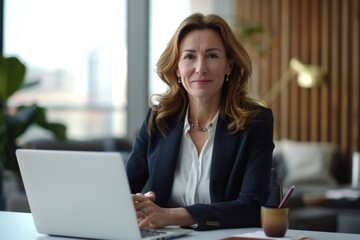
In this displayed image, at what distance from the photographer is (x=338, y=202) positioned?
6664 mm

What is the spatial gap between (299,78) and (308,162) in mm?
1080

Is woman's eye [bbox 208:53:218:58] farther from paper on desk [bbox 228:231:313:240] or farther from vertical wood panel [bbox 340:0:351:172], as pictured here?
vertical wood panel [bbox 340:0:351:172]

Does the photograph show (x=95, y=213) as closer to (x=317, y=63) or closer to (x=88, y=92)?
(x=88, y=92)

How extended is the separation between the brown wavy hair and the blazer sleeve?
0.07m

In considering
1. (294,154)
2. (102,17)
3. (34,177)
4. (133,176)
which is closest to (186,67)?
(133,176)

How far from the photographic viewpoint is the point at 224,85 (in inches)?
121

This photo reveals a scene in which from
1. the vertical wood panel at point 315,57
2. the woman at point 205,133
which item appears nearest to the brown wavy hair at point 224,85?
the woman at point 205,133

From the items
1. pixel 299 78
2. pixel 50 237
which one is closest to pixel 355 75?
pixel 299 78

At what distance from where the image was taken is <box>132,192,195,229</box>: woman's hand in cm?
246

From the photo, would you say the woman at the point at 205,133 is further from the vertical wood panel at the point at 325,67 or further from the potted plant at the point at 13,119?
the vertical wood panel at the point at 325,67

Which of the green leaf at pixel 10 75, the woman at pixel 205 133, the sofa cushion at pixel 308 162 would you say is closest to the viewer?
the woman at pixel 205 133

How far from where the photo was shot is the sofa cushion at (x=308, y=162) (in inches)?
344

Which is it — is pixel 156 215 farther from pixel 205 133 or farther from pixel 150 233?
pixel 205 133

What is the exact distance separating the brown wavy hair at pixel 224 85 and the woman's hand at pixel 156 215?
19.5 inches
